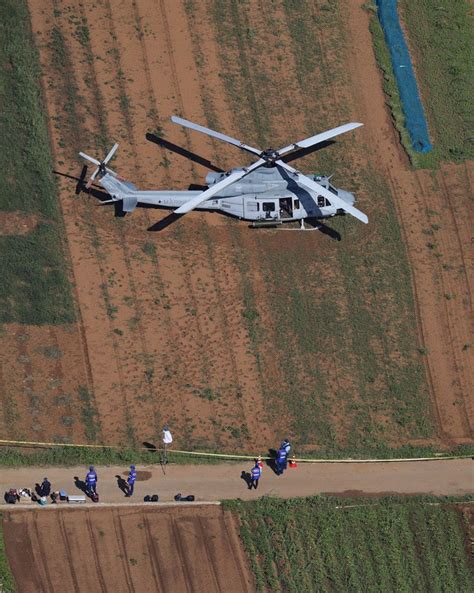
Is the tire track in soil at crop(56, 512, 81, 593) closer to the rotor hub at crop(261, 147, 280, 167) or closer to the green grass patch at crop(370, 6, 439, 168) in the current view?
the rotor hub at crop(261, 147, 280, 167)

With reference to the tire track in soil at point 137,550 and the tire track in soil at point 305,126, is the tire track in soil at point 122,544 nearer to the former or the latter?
the tire track in soil at point 137,550

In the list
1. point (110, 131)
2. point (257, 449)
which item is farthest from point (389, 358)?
point (110, 131)

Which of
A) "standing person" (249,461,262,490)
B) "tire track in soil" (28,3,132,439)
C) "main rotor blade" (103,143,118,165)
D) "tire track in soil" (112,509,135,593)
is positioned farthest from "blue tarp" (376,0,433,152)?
"tire track in soil" (112,509,135,593)

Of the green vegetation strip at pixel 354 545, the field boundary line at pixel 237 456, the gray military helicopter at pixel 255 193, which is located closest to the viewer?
the green vegetation strip at pixel 354 545

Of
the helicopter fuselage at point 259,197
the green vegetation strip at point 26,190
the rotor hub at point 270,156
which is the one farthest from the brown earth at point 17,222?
the rotor hub at point 270,156

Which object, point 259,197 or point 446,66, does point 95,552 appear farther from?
point 446,66

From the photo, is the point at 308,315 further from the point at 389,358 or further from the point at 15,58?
the point at 15,58
